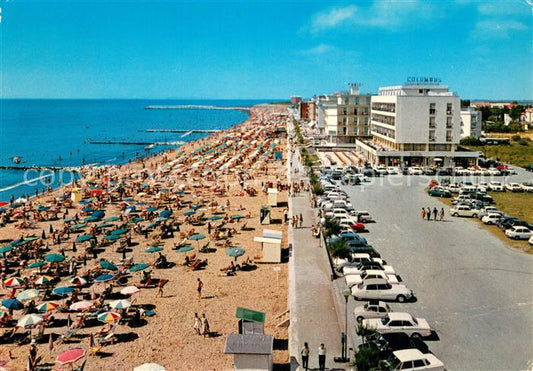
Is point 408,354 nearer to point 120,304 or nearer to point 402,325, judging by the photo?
point 402,325

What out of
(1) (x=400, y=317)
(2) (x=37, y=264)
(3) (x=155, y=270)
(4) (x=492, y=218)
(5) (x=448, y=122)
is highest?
(5) (x=448, y=122)

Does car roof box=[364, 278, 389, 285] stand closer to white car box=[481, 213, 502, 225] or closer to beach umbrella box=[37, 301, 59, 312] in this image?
beach umbrella box=[37, 301, 59, 312]

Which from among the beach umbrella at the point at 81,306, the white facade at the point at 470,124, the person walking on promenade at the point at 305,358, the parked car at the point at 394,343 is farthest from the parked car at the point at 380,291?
the white facade at the point at 470,124

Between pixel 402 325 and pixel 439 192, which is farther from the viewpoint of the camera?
pixel 439 192

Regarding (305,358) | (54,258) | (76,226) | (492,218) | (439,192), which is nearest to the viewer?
(305,358)

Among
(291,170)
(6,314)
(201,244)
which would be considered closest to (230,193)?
(291,170)

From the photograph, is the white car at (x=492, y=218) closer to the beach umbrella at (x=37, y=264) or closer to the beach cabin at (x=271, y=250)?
the beach cabin at (x=271, y=250)

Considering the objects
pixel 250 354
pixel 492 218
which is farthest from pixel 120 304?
pixel 492 218
